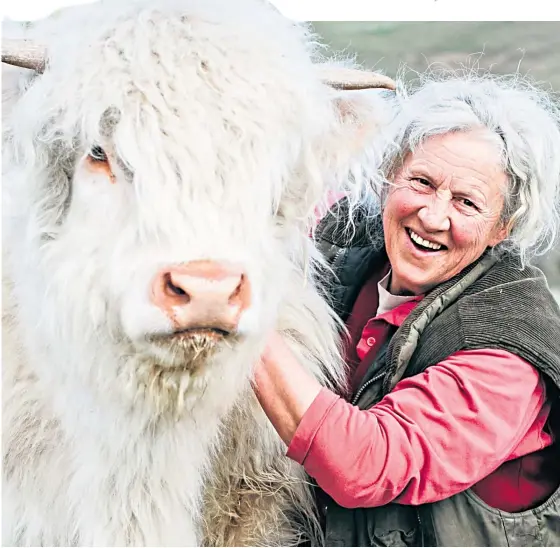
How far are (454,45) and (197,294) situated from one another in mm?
1151

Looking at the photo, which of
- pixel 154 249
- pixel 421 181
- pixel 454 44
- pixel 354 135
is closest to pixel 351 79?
pixel 354 135

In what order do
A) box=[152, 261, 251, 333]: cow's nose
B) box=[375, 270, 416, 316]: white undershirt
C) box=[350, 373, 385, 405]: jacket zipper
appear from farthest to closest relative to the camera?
1. box=[375, 270, 416, 316]: white undershirt
2. box=[350, 373, 385, 405]: jacket zipper
3. box=[152, 261, 251, 333]: cow's nose

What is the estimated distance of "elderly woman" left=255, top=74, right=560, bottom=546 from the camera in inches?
55.4

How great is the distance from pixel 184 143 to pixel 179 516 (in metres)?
0.81

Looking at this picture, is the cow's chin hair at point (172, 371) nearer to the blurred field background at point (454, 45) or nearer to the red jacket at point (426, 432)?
the red jacket at point (426, 432)

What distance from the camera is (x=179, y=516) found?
62.2 inches

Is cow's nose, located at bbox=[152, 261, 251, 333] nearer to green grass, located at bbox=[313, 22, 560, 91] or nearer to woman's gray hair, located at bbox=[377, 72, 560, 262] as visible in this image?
woman's gray hair, located at bbox=[377, 72, 560, 262]

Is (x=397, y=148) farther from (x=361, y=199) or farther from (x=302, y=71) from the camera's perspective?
(x=302, y=71)

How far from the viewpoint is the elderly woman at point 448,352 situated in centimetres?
141

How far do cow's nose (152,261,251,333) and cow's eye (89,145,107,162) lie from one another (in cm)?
27

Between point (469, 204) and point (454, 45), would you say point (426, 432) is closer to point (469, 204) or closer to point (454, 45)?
point (469, 204)

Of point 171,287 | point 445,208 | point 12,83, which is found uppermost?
point 12,83

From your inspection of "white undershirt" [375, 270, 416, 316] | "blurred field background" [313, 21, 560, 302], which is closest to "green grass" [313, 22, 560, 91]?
"blurred field background" [313, 21, 560, 302]

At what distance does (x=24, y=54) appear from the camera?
4.30ft
